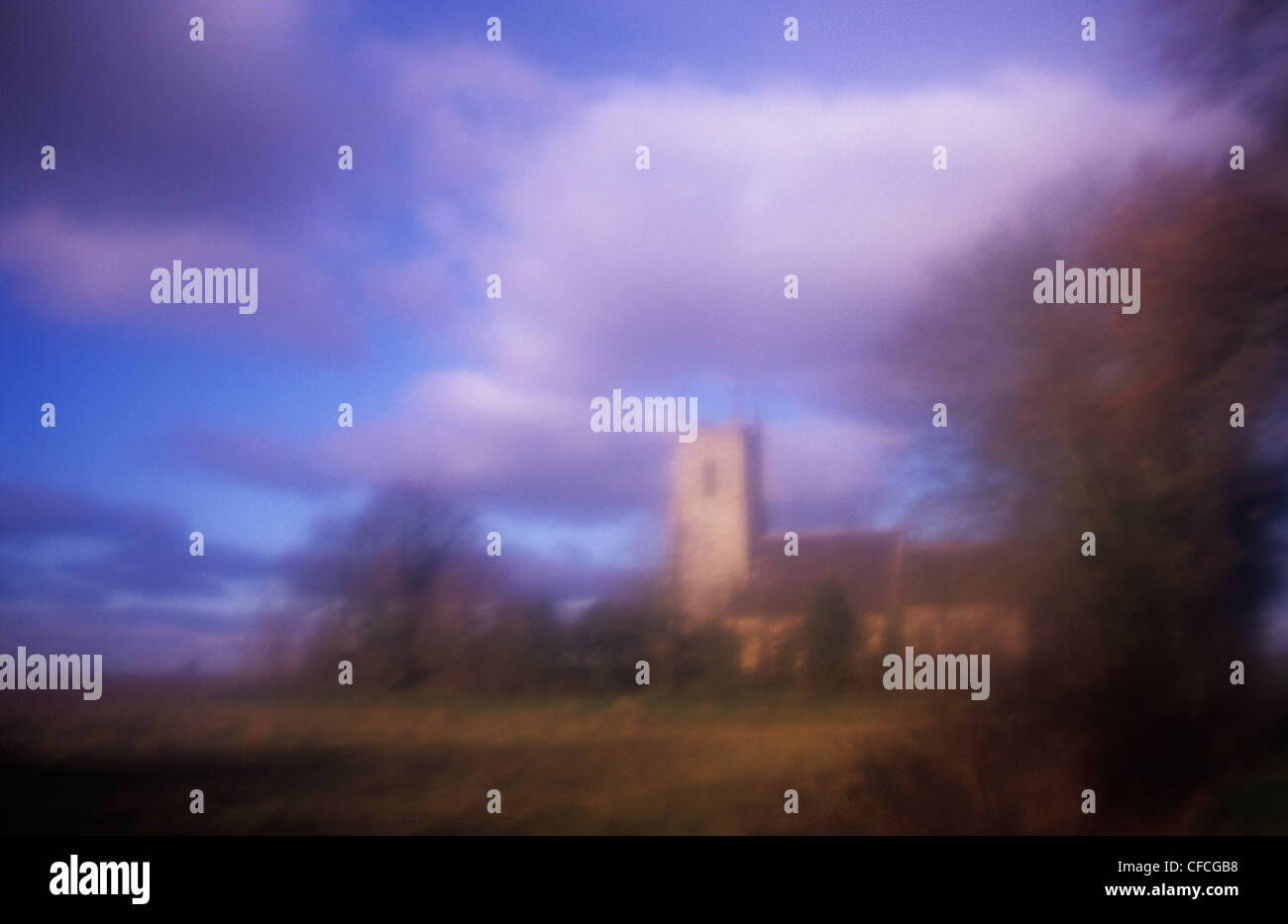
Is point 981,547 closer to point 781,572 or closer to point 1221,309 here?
point 781,572

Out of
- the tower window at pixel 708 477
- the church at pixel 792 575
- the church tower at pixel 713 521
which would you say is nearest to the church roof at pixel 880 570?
the church at pixel 792 575

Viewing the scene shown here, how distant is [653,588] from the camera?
6043 mm

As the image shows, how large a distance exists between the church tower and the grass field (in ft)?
2.40

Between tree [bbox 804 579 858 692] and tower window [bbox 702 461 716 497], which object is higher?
tower window [bbox 702 461 716 497]

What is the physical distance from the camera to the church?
5984mm

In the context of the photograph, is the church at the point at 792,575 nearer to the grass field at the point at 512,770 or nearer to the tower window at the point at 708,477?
the tower window at the point at 708,477

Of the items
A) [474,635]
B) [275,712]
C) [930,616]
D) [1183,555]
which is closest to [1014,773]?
[930,616]

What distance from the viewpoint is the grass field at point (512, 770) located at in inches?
233

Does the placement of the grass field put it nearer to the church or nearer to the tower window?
the church

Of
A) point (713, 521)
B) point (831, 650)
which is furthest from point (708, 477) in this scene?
point (831, 650)

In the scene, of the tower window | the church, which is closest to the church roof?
the church

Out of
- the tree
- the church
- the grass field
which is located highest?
the church

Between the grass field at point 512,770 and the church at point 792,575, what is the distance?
48cm

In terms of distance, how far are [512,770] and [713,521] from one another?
2029 millimetres
